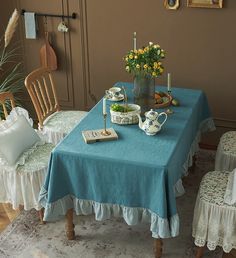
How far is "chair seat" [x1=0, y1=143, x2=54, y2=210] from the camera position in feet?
11.1

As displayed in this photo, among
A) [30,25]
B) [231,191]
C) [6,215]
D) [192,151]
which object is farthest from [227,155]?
[30,25]

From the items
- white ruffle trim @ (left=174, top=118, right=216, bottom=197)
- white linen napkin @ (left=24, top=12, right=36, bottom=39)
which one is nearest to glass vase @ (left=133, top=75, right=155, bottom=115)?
white ruffle trim @ (left=174, top=118, right=216, bottom=197)

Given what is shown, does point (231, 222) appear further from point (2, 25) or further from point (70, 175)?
point (2, 25)

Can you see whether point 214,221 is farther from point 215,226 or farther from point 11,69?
point 11,69

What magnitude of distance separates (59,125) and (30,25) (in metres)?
1.30

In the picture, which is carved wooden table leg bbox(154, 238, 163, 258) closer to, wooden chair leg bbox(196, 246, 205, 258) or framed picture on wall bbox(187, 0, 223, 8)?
wooden chair leg bbox(196, 246, 205, 258)

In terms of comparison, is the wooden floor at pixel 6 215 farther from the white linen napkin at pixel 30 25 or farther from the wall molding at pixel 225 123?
the wall molding at pixel 225 123

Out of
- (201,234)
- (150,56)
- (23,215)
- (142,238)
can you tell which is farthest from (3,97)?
(201,234)

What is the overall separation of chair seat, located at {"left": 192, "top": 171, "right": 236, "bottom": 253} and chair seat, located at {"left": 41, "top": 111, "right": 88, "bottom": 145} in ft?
4.58

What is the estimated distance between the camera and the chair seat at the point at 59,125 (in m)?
3.95

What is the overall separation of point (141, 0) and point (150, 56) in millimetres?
1255

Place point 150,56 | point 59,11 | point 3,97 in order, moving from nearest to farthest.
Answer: point 150,56 < point 3,97 < point 59,11

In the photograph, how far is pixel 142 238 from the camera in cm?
341

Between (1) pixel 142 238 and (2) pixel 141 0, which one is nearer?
(1) pixel 142 238
